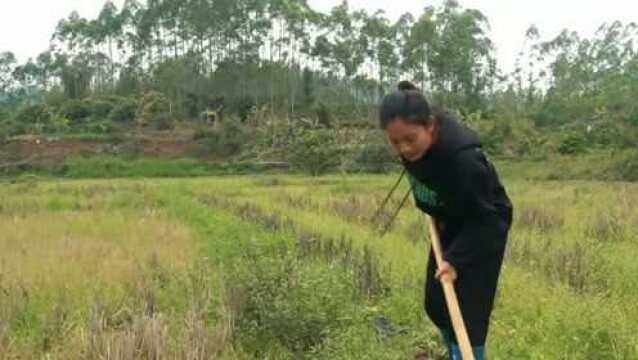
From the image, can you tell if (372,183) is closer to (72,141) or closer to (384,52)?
(72,141)

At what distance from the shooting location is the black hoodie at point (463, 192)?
2.76m

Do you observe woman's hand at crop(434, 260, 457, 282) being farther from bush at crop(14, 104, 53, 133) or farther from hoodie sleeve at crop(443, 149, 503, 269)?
bush at crop(14, 104, 53, 133)

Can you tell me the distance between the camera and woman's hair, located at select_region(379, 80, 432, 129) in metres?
2.62

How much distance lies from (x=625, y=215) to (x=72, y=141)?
98.9 feet

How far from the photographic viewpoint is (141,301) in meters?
6.39

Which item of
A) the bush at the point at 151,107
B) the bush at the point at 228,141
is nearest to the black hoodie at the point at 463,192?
the bush at the point at 228,141

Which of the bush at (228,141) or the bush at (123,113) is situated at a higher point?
the bush at (123,113)

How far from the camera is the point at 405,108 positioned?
262 cm

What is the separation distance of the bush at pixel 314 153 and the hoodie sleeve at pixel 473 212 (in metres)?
28.0

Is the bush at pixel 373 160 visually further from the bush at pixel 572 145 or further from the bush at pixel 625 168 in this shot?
the bush at pixel 625 168

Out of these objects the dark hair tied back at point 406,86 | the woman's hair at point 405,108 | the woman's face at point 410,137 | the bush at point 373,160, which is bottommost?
the bush at point 373,160

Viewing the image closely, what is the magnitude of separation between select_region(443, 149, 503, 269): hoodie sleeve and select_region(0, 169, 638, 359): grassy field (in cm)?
203

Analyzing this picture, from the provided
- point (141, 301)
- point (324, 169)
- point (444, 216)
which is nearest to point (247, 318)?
point (141, 301)

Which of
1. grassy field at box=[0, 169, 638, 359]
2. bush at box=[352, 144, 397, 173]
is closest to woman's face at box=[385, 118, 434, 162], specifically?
grassy field at box=[0, 169, 638, 359]
